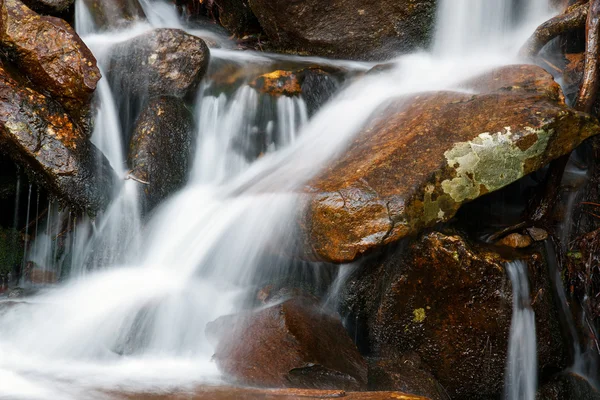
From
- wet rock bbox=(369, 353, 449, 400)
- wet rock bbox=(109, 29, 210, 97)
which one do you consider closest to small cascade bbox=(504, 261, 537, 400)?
wet rock bbox=(369, 353, 449, 400)

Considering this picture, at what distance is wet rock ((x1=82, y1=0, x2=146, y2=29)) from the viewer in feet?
21.5

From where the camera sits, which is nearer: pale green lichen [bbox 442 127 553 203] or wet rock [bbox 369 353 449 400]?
wet rock [bbox 369 353 449 400]

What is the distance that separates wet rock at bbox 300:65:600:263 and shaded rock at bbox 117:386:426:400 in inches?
44.1

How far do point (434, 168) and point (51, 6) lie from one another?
514 cm

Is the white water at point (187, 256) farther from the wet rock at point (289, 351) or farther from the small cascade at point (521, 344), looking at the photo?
the small cascade at point (521, 344)

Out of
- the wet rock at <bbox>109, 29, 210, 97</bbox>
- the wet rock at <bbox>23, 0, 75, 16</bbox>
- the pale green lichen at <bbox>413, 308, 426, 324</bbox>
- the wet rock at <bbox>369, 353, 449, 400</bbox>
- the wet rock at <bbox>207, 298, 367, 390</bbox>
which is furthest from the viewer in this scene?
the wet rock at <bbox>23, 0, 75, 16</bbox>

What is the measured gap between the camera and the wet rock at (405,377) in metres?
3.39

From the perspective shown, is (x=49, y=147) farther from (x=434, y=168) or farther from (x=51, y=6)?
(x=434, y=168)

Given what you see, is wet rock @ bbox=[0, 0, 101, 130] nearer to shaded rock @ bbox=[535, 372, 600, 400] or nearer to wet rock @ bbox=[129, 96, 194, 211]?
wet rock @ bbox=[129, 96, 194, 211]

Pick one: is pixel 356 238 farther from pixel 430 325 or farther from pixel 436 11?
pixel 436 11

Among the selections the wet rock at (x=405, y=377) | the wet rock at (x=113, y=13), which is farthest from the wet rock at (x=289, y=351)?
the wet rock at (x=113, y=13)

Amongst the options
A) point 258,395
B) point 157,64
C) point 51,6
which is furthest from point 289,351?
point 51,6

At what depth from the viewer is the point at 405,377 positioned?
11.6 ft

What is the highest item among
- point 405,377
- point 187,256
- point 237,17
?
point 237,17
